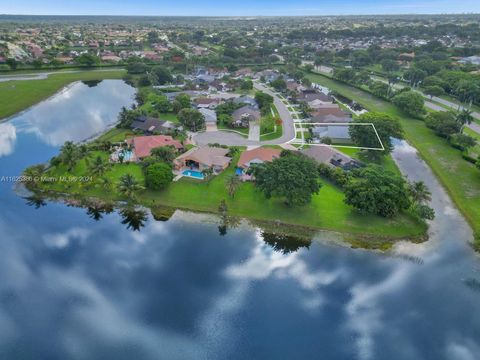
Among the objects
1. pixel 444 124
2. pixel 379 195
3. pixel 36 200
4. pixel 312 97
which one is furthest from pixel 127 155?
pixel 444 124

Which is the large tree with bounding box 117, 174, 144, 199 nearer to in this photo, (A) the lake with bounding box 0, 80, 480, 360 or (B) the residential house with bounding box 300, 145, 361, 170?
(A) the lake with bounding box 0, 80, 480, 360

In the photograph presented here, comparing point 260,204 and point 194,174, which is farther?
point 194,174

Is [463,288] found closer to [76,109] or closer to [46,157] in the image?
[46,157]

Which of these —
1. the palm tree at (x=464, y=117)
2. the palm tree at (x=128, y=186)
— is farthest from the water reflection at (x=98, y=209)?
the palm tree at (x=464, y=117)

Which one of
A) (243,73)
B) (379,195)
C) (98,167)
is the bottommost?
(243,73)

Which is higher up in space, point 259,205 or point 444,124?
point 444,124

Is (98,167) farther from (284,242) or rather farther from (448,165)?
A: (448,165)

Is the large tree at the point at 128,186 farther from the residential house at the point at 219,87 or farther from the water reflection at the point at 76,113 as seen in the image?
the residential house at the point at 219,87

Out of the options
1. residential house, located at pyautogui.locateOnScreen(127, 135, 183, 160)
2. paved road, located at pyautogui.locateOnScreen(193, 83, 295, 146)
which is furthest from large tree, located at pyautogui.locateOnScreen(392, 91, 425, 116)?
residential house, located at pyautogui.locateOnScreen(127, 135, 183, 160)
